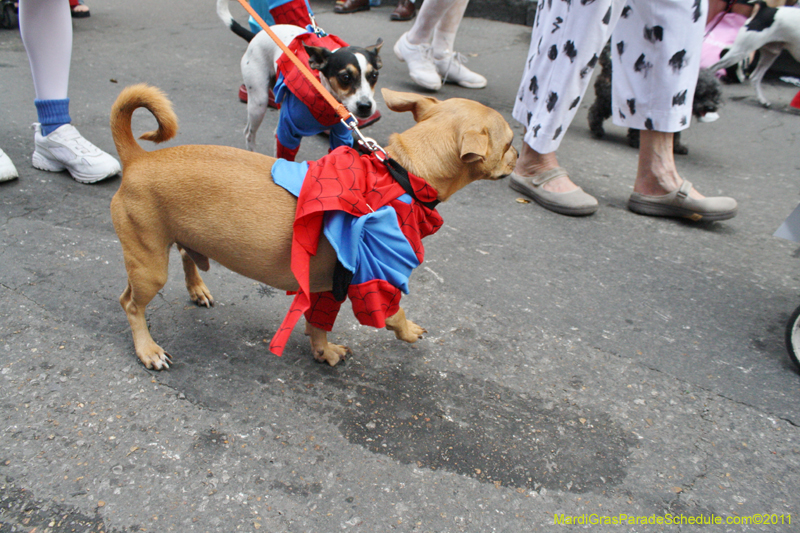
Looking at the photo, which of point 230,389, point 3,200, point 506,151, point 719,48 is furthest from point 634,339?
point 719,48

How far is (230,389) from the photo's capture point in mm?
1920

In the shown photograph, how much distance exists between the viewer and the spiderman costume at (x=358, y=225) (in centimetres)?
164

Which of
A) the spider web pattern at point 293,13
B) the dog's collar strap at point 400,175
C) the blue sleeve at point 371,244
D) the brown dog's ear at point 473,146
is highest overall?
the spider web pattern at point 293,13

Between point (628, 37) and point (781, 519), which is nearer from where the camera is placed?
point (781, 519)

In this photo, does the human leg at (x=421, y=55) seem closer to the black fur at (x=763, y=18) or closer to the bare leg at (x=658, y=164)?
the bare leg at (x=658, y=164)

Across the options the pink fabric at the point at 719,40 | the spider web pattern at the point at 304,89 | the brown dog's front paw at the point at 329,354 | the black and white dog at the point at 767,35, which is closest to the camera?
the brown dog's front paw at the point at 329,354

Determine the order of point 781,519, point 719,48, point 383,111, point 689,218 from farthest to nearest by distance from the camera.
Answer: point 719,48 < point 383,111 < point 689,218 < point 781,519

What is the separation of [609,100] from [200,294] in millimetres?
3856

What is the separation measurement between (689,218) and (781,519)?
2218 millimetres

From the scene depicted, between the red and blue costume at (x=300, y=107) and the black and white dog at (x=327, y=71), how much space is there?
0.09 metres

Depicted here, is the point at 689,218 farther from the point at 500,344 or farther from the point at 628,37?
the point at 500,344

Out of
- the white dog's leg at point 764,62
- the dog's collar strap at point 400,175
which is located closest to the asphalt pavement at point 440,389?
the dog's collar strap at point 400,175

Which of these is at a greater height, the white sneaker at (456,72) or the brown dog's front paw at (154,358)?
the white sneaker at (456,72)

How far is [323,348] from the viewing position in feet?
6.75
